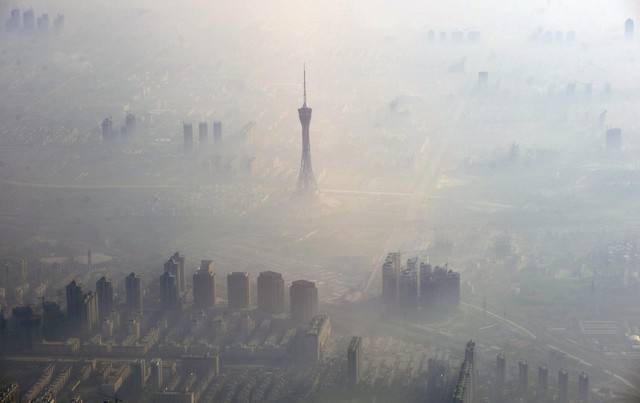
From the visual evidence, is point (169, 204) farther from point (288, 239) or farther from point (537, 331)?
point (537, 331)

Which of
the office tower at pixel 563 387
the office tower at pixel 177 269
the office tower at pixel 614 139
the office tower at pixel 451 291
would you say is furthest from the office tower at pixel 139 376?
the office tower at pixel 614 139

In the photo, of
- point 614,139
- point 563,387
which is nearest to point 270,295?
point 563,387

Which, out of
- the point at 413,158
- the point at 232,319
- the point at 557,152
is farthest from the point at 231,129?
the point at 232,319

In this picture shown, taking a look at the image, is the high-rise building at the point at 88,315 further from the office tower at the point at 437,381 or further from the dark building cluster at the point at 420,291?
the office tower at the point at 437,381

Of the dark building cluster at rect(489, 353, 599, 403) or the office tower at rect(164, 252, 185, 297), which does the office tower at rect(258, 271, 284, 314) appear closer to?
the office tower at rect(164, 252, 185, 297)

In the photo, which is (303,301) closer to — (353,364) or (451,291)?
(451,291)

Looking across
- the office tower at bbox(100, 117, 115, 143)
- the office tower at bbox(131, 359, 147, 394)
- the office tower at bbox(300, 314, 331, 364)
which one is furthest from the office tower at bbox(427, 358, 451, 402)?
the office tower at bbox(100, 117, 115, 143)
